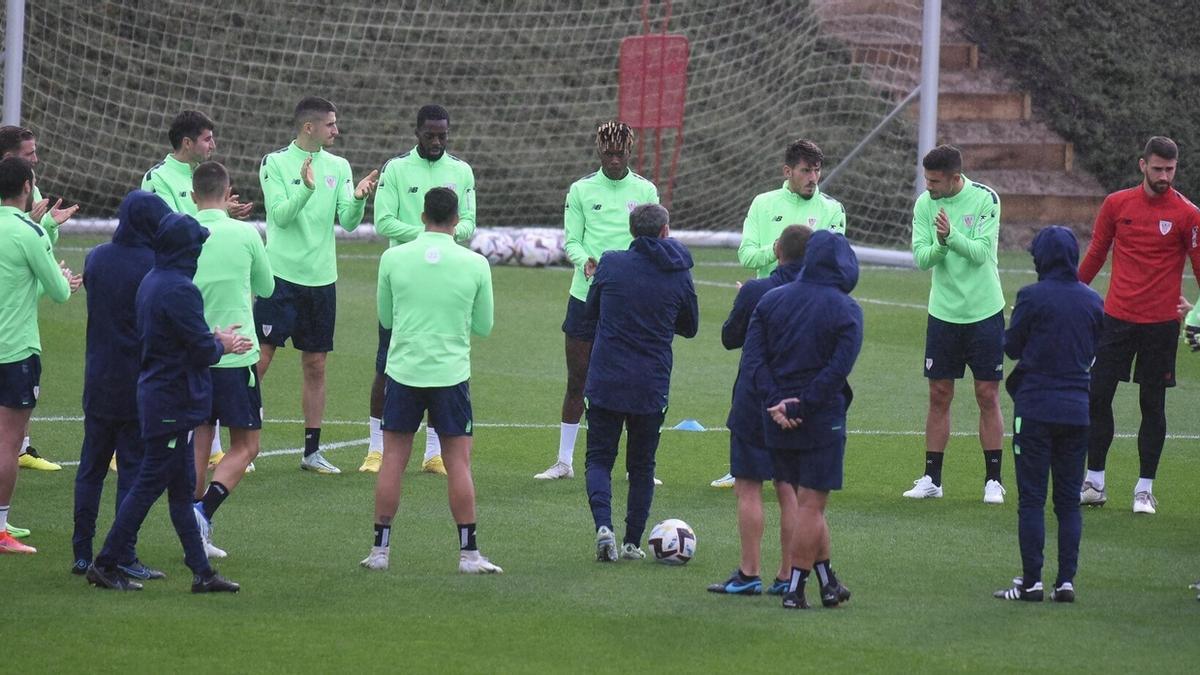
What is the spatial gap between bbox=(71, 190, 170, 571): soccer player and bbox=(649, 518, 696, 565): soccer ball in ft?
7.81

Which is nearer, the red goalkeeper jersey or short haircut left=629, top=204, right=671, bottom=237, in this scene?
short haircut left=629, top=204, right=671, bottom=237

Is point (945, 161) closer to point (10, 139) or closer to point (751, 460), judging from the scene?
point (751, 460)

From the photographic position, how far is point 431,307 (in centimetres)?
789

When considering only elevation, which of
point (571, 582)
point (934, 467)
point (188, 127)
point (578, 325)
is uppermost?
point (188, 127)

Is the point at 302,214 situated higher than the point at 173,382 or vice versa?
the point at 302,214

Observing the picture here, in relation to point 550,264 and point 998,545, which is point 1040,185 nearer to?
point 550,264

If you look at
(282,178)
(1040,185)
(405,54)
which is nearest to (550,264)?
(405,54)

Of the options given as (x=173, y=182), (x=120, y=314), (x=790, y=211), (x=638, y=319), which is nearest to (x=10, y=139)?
(x=173, y=182)

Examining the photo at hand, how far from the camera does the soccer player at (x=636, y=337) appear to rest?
8.27 m

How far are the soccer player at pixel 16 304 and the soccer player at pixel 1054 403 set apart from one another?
4750 mm

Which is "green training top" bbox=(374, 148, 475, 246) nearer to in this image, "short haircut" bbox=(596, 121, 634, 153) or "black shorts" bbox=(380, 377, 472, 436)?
"short haircut" bbox=(596, 121, 634, 153)

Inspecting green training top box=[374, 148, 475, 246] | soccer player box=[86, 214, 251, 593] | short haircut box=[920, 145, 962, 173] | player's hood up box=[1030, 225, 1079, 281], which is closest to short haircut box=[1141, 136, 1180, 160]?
short haircut box=[920, 145, 962, 173]

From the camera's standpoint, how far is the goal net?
23234mm

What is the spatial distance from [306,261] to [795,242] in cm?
409
